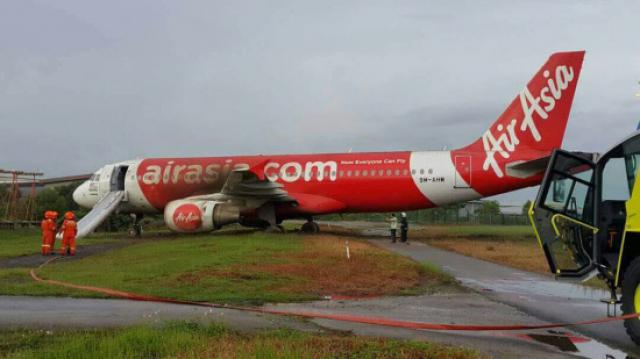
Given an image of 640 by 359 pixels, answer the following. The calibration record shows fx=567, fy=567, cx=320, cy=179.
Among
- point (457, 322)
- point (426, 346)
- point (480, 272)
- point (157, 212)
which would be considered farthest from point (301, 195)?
point (426, 346)

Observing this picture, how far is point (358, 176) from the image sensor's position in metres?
26.0

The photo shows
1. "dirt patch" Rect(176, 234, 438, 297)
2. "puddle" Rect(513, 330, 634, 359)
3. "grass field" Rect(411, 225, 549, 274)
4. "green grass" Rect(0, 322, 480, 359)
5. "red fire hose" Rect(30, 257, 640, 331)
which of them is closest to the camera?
"green grass" Rect(0, 322, 480, 359)

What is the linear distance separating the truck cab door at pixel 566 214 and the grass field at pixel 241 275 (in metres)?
3.45

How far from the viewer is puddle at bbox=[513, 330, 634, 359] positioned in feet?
20.1

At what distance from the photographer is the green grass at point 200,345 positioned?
16.8ft

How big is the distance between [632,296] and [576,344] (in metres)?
0.84

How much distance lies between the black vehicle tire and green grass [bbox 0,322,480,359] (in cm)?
218

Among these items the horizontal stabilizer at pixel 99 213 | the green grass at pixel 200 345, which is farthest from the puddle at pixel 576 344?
the horizontal stabilizer at pixel 99 213

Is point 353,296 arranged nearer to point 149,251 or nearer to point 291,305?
point 291,305

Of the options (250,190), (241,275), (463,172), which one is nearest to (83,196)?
(250,190)

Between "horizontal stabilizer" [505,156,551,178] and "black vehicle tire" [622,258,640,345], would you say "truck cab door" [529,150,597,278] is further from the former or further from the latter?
"horizontal stabilizer" [505,156,551,178]

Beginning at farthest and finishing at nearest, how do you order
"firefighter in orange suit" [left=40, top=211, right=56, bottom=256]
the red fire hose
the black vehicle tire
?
"firefighter in orange suit" [left=40, top=211, right=56, bottom=256]
the red fire hose
the black vehicle tire

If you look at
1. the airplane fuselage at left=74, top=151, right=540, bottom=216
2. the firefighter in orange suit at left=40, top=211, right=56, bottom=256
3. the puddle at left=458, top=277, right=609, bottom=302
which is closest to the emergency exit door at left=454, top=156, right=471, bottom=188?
the airplane fuselage at left=74, top=151, right=540, bottom=216

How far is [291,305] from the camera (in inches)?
350
